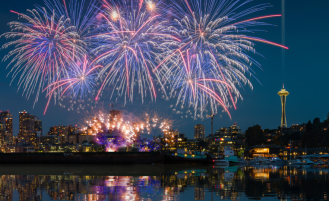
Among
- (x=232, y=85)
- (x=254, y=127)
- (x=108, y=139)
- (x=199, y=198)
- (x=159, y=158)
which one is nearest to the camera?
(x=199, y=198)

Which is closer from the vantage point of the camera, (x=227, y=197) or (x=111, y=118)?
(x=227, y=197)

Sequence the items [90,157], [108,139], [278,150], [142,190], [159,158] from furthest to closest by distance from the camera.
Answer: [278,150], [108,139], [90,157], [159,158], [142,190]

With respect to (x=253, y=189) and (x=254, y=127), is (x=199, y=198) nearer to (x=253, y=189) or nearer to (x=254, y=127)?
(x=253, y=189)

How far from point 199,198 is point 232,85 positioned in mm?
22218

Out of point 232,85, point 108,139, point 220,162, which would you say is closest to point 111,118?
point 108,139

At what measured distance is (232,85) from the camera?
39938 mm

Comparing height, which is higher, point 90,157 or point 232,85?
point 232,85

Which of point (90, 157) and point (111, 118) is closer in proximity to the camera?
point (90, 157)

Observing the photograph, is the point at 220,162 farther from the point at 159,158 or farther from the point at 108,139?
the point at 108,139

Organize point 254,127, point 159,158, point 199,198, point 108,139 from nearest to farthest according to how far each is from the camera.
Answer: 1. point 199,198
2. point 159,158
3. point 108,139
4. point 254,127

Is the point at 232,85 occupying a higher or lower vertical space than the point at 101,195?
higher

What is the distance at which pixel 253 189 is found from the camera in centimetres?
2422

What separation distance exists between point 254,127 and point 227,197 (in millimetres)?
157348

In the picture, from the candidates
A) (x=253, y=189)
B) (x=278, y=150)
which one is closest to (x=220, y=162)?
(x=253, y=189)
